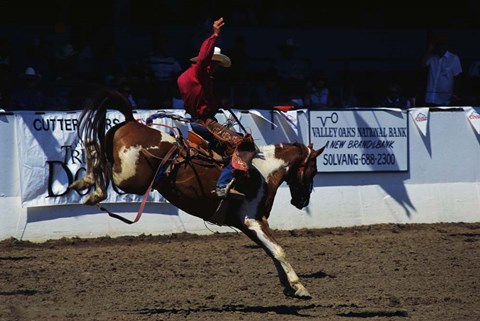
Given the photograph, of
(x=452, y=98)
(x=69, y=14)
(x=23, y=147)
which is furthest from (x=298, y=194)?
(x=69, y=14)

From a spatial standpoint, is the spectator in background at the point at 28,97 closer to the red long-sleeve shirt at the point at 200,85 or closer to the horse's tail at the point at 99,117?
the horse's tail at the point at 99,117

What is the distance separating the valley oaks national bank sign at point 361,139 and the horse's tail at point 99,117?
17.8ft

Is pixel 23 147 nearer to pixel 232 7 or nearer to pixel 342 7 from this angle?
pixel 232 7

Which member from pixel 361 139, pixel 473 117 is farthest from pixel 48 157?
pixel 473 117

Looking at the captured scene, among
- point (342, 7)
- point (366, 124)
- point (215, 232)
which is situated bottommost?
point (215, 232)

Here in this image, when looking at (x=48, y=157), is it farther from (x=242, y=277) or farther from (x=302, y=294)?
(x=302, y=294)

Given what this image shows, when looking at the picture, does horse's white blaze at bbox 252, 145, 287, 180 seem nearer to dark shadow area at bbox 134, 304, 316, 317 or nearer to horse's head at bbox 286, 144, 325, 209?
horse's head at bbox 286, 144, 325, 209

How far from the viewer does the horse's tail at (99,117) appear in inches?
388

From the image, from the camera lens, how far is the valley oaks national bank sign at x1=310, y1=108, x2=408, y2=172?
15023 millimetres

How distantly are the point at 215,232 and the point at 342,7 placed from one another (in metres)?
8.36

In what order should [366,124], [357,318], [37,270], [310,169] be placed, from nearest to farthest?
[357,318], [310,169], [37,270], [366,124]

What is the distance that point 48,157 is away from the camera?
535 inches

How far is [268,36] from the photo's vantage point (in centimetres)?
1984

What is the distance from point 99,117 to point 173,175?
0.97 metres
